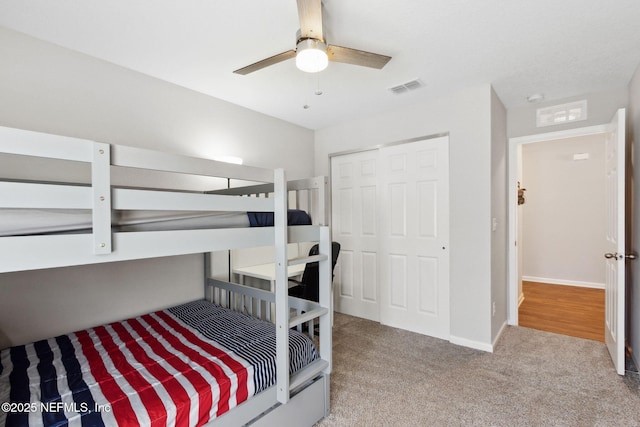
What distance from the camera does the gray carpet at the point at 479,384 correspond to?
182 centimetres

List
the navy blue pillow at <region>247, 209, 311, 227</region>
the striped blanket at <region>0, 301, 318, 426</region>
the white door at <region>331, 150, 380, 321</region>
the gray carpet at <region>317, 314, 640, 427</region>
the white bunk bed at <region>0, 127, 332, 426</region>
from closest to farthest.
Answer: the white bunk bed at <region>0, 127, 332, 426</region>
the striped blanket at <region>0, 301, 318, 426</region>
the navy blue pillow at <region>247, 209, 311, 227</region>
the gray carpet at <region>317, 314, 640, 427</region>
the white door at <region>331, 150, 380, 321</region>

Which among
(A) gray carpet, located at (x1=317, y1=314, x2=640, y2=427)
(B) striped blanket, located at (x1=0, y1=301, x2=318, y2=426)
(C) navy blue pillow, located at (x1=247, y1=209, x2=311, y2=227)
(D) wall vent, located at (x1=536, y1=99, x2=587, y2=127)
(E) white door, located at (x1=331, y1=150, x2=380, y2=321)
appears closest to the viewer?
(B) striped blanket, located at (x1=0, y1=301, x2=318, y2=426)

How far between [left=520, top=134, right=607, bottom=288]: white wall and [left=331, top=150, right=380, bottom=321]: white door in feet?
9.63

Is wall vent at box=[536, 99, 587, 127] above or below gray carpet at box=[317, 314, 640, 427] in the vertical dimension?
above

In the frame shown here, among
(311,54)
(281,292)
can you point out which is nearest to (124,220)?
(281,292)

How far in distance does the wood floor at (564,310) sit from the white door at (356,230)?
68.7 inches

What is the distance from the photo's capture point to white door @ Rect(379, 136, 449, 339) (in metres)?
2.96

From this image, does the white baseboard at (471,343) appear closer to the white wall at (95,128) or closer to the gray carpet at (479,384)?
the gray carpet at (479,384)

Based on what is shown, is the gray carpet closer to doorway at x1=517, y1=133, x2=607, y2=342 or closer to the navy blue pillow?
the navy blue pillow

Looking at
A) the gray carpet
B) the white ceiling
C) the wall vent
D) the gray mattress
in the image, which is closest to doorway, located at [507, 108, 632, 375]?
the wall vent

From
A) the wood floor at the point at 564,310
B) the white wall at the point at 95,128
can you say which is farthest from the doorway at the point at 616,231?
the white wall at the point at 95,128

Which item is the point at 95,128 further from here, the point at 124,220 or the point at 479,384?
the point at 479,384

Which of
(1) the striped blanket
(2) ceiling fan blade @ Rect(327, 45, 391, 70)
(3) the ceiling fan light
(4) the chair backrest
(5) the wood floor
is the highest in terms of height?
(2) ceiling fan blade @ Rect(327, 45, 391, 70)

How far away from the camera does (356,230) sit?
3621 millimetres
